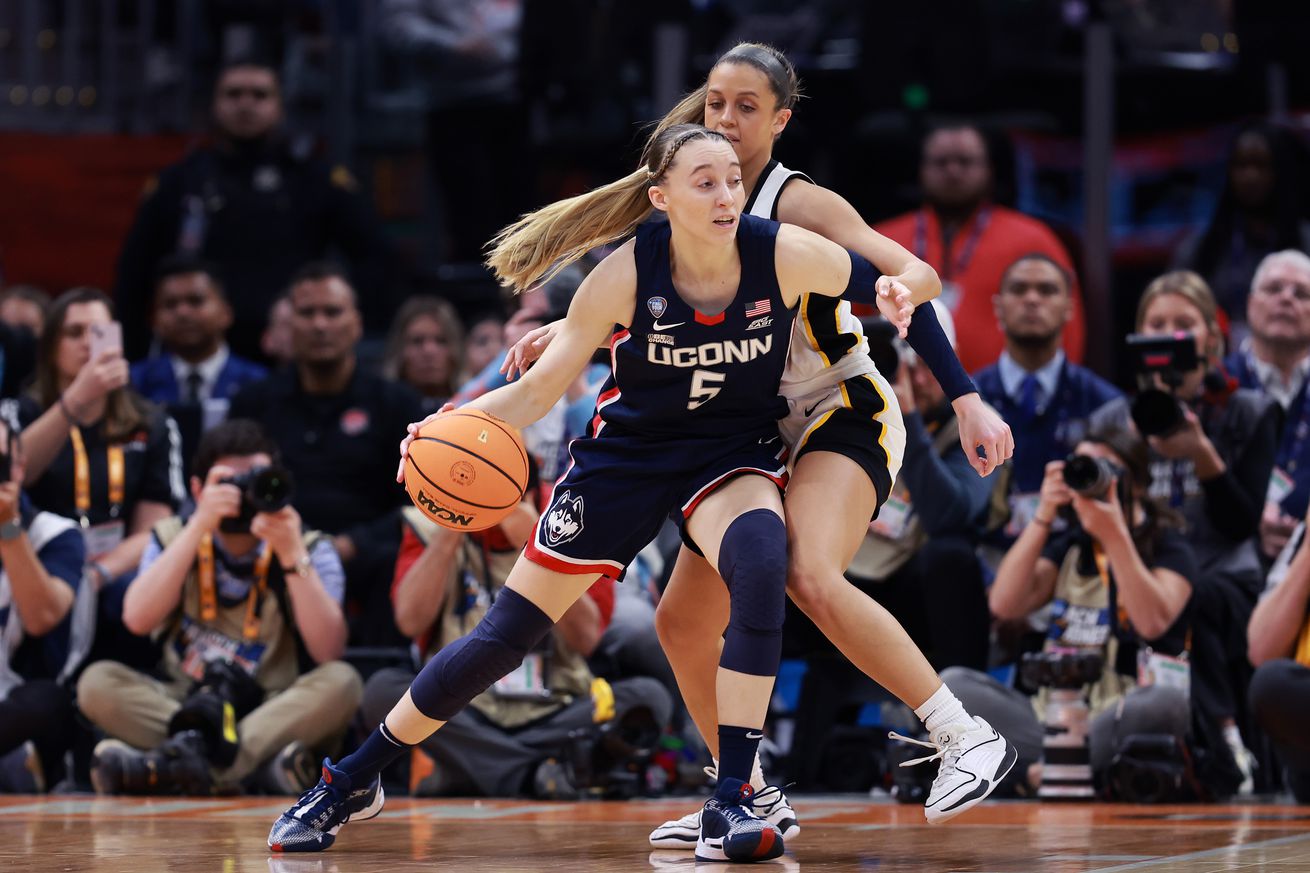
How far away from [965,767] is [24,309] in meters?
5.67

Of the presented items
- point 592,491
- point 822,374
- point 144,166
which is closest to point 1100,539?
point 822,374

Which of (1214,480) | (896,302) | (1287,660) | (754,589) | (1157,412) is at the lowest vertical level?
(1287,660)

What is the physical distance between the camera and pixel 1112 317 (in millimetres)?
8844

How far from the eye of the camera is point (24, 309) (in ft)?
28.0

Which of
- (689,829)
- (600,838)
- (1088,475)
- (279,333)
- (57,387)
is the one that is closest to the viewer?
(689,829)

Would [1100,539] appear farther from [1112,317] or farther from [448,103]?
[448,103]

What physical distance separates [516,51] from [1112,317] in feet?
11.1

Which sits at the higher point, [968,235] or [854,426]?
[968,235]

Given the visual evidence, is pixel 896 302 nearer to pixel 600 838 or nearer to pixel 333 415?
pixel 600 838

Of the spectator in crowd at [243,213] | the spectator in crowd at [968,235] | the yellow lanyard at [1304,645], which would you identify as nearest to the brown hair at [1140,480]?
Result: the yellow lanyard at [1304,645]

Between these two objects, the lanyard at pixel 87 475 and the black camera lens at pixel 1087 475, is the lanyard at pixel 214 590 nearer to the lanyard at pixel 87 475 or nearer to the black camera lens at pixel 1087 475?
the lanyard at pixel 87 475

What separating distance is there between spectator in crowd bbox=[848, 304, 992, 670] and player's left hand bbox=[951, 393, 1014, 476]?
180cm

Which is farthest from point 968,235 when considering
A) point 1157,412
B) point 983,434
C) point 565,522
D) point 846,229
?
point 565,522

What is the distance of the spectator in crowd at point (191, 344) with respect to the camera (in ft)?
26.4
